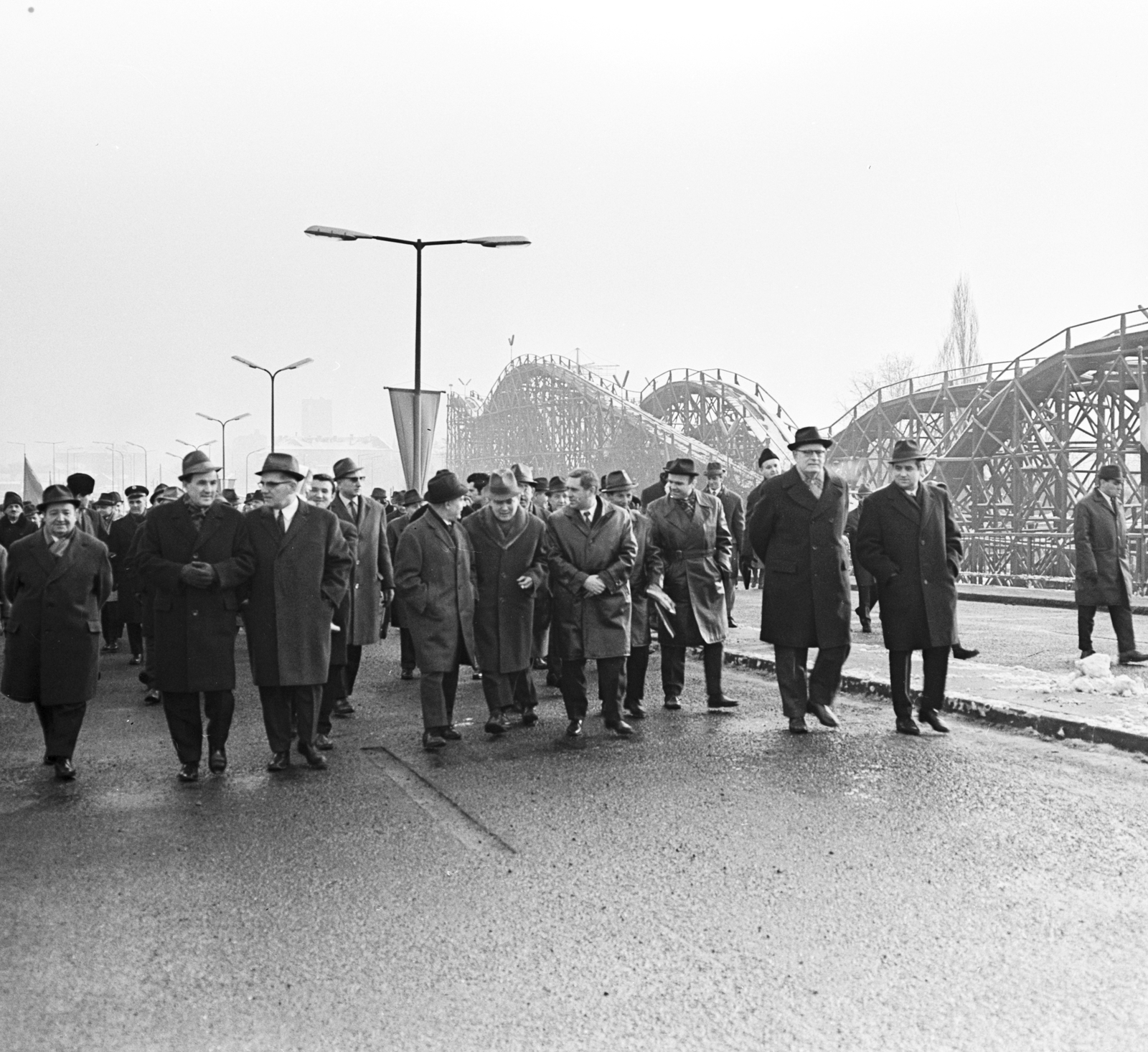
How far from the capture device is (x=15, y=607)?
714 cm

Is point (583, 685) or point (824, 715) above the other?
point (583, 685)

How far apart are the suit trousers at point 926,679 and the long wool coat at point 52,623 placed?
5.14m

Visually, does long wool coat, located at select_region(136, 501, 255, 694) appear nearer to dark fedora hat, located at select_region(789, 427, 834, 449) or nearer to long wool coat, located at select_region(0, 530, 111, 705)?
long wool coat, located at select_region(0, 530, 111, 705)

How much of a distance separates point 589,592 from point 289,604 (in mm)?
1964

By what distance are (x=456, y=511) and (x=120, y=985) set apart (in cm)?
444

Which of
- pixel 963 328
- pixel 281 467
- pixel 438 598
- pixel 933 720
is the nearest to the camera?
pixel 281 467

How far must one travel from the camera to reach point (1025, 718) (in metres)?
7.77

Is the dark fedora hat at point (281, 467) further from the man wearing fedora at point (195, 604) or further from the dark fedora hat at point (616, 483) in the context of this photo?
the dark fedora hat at point (616, 483)

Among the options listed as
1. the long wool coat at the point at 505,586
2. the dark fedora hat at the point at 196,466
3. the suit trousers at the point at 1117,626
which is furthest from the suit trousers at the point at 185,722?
the suit trousers at the point at 1117,626

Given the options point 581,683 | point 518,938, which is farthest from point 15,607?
point 518,938

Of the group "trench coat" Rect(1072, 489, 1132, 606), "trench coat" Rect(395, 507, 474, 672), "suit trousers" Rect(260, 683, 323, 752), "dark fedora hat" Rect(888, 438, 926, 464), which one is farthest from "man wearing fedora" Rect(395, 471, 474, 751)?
"trench coat" Rect(1072, 489, 1132, 606)

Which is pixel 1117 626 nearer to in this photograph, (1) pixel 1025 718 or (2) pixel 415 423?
(1) pixel 1025 718

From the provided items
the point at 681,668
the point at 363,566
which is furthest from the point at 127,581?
the point at 681,668

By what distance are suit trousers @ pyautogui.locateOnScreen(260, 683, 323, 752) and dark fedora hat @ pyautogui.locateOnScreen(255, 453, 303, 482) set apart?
128 cm
